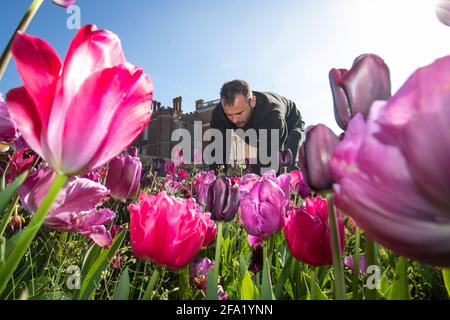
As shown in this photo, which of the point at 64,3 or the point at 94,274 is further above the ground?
the point at 64,3

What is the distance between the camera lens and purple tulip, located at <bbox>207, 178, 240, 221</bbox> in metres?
0.92

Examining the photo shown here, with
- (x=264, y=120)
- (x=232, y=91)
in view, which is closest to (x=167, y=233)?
(x=232, y=91)

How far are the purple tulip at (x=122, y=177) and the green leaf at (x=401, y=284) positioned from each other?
2.62 ft

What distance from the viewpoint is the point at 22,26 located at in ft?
1.77

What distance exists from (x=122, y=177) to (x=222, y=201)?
327 millimetres

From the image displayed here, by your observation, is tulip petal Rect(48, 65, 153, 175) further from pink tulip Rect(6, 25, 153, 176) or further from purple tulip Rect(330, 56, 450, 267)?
purple tulip Rect(330, 56, 450, 267)

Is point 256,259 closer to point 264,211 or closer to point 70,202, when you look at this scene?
point 264,211

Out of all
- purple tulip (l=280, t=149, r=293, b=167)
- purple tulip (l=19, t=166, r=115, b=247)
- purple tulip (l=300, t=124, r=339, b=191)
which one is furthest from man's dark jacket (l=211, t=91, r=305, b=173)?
purple tulip (l=300, t=124, r=339, b=191)

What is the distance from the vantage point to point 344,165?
9.2 inches

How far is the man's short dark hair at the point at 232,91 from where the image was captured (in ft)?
13.8

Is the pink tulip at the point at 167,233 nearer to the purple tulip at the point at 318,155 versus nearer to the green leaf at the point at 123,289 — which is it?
the green leaf at the point at 123,289

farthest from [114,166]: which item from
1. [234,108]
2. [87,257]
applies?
[234,108]

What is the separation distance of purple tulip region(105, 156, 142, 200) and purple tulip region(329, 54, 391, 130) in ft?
2.47
